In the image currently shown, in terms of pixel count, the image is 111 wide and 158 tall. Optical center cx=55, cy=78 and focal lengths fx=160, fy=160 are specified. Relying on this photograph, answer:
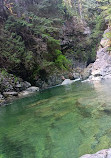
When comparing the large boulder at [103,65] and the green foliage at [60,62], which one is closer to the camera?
the large boulder at [103,65]

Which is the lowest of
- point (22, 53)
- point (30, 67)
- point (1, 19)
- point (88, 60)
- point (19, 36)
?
point (88, 60)

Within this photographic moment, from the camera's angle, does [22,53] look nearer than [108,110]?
No

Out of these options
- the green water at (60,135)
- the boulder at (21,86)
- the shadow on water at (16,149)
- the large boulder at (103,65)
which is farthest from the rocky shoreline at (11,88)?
the shadow on water at (16,149)

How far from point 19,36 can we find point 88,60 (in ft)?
47.9

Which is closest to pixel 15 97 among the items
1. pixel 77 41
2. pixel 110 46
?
pixel 110 46

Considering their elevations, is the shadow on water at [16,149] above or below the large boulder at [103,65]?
above

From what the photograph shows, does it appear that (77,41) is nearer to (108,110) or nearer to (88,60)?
(88,60)

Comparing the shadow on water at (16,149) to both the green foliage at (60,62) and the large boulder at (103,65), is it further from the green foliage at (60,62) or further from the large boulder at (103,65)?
the green foliage at (60,62)

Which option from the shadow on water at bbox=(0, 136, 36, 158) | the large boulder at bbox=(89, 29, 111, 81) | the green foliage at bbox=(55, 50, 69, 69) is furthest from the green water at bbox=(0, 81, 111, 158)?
the green foliage at bbox=(55, 50, 69, 69)

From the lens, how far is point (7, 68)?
43.9 ft

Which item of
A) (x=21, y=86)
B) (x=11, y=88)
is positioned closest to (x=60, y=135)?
(x=11, y=88)

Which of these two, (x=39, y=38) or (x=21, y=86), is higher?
(x=39, y=38)

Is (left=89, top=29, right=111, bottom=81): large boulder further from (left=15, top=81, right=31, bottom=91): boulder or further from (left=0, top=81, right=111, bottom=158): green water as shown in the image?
(left=0, top=81, right=111, bottom=158): green water

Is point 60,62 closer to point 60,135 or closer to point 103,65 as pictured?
A: point 103,65
